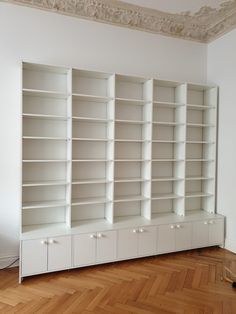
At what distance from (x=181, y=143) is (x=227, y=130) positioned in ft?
2.16

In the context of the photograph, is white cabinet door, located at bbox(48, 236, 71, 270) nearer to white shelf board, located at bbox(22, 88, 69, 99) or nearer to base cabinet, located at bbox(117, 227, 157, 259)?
base cabinet, located at bbox(117, 227, 157, 259)

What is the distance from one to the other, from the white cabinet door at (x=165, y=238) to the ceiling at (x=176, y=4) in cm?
273

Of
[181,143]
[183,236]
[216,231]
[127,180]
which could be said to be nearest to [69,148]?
[127,180]

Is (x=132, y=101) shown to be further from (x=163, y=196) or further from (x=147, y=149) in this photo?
(x=163, y=196)

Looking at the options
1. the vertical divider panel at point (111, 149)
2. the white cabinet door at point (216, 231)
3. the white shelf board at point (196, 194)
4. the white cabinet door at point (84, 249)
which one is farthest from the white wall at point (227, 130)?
the white cabinet door at point (84, 249)

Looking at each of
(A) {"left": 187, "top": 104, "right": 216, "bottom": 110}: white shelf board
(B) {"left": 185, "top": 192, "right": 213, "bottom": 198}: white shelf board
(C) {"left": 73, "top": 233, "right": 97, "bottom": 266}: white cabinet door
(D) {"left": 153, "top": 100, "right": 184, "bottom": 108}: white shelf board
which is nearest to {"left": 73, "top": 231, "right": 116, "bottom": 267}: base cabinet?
(C) {"left": 73, "top": 233, "right": 97, "bottom": 266}: white cabinet door

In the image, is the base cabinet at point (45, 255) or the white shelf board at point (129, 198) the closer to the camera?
the base cabinet at point (45, 255)

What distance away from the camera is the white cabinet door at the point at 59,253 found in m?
2.65

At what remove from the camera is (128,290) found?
243 centimetres

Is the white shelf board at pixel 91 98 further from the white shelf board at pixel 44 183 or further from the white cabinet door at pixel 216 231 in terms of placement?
the white cabinet door at pixel 216 231

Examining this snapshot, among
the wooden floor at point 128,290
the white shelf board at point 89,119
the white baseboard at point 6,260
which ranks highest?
the white shelf board at point 89,119

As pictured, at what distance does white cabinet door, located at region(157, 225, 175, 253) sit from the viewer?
314 centimetres

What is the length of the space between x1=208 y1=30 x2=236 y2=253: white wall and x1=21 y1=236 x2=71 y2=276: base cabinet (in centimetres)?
217

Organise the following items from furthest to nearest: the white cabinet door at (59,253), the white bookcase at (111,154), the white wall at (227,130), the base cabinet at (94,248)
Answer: the white wall at (227,130)
the white bookcase at (111,154)
the base cabinet at (94,248)
the white cabinet door at (59,253)
